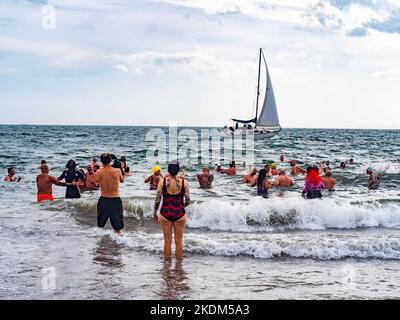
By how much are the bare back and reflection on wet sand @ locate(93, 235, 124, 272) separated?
3.19 ft

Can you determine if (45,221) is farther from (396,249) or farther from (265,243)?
(396,249)

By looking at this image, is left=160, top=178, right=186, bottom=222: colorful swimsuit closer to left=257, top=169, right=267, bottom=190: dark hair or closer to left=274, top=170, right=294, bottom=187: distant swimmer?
left=257, top=169, right=267, bottom=190: dark hair

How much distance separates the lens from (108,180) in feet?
27.9

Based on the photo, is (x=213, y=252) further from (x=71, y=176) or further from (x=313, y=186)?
(x=313, y=186)

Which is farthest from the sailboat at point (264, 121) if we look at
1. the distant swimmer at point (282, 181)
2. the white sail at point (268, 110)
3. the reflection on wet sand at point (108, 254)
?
the reflection on wet sand at point (108, 254)

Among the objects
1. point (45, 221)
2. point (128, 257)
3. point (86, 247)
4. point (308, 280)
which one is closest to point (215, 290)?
point (308, 280)

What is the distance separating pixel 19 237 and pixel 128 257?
109 inches

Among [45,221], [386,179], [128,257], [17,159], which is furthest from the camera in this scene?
[17,159]

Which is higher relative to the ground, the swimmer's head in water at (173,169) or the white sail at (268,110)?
the white sail at (268,110)

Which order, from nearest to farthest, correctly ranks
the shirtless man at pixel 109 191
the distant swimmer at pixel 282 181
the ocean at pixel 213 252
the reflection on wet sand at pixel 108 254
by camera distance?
the ocean at pixel 213 252 < the reflection on wet sand at pixel 108 254 < the shirtless man at pixel 109 191 < the distant swimmer at pixel 282 181

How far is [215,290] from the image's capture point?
20.6ft

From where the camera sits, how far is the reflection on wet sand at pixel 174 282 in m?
6.01
